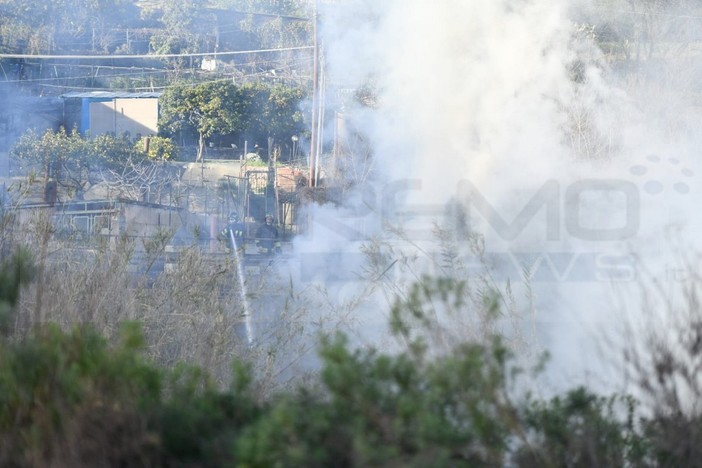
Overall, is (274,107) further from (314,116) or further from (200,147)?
(314,116)

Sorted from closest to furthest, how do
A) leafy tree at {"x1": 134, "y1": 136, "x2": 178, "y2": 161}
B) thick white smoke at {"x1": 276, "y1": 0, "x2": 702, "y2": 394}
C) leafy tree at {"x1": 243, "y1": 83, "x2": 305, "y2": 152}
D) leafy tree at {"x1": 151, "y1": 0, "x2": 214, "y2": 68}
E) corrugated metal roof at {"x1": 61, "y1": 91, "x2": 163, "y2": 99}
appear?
thick white smoke at {"x1": 276, "y1": 0, "x2": 702, "y2": 394}, leafy tree at {"x1": 134, "y1": 136, "x2": 178, "y2": 161}, leafy tree at {"x1": 243, "y1": 83, "x2": 305, "y2": 152}, corrugated metal roof at {"x1": 61, "y1": 91, "x2": 163, "y2": 99}, leafy tree at {"x1": 151, "y1": 0, "x2": 214, "y2": 68}

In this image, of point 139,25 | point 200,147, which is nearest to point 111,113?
point 200,147

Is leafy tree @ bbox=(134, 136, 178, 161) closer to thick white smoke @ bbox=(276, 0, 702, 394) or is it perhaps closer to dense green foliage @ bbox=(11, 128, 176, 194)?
dense green foliage @ bbox=(11, 128, 176, 194)

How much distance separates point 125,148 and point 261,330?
15898mm

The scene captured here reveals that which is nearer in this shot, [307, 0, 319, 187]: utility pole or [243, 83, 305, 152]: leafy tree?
[307, 0, 319, 187]: utility pole

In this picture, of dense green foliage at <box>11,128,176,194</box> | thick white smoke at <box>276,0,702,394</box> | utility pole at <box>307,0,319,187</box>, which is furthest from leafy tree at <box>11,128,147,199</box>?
thick white smoke at <box>276,0,702,394</box>

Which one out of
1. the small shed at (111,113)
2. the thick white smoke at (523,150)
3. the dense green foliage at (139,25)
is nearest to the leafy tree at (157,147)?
the small shed at (111,113)

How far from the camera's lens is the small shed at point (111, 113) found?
2722 centimetres

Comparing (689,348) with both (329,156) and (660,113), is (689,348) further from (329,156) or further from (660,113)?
(329,156)

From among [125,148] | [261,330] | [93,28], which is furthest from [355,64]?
[93,28]

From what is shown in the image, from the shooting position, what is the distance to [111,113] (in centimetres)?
2733

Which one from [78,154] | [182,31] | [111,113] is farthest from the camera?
[182,31]

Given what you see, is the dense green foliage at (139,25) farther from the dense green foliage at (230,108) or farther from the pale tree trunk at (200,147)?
the pale tree trunk at (200,147)

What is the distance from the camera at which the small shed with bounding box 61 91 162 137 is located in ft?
89.3
